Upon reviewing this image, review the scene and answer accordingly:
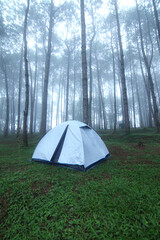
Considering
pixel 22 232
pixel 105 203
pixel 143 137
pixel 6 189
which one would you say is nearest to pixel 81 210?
pixel 105 203

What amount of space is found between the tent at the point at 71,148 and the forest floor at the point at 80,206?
0.44 metres

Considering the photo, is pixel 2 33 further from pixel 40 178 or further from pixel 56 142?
pixel 40 178

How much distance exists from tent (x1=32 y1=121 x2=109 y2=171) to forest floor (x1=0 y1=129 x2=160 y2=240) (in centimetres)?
44

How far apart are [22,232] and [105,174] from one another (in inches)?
97.5

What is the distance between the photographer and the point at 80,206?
79.4 inches

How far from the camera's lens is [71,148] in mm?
3803

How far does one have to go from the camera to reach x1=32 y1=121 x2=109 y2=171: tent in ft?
11.9

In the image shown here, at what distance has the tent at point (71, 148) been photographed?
11.9ft

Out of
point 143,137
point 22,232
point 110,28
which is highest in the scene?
point 110,28

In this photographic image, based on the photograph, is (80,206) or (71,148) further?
(71,148)

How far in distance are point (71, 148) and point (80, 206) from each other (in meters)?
1.93

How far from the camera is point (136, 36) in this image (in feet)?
42.9

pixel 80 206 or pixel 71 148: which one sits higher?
pixel 71 148

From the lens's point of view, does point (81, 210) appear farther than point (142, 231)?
Yes
